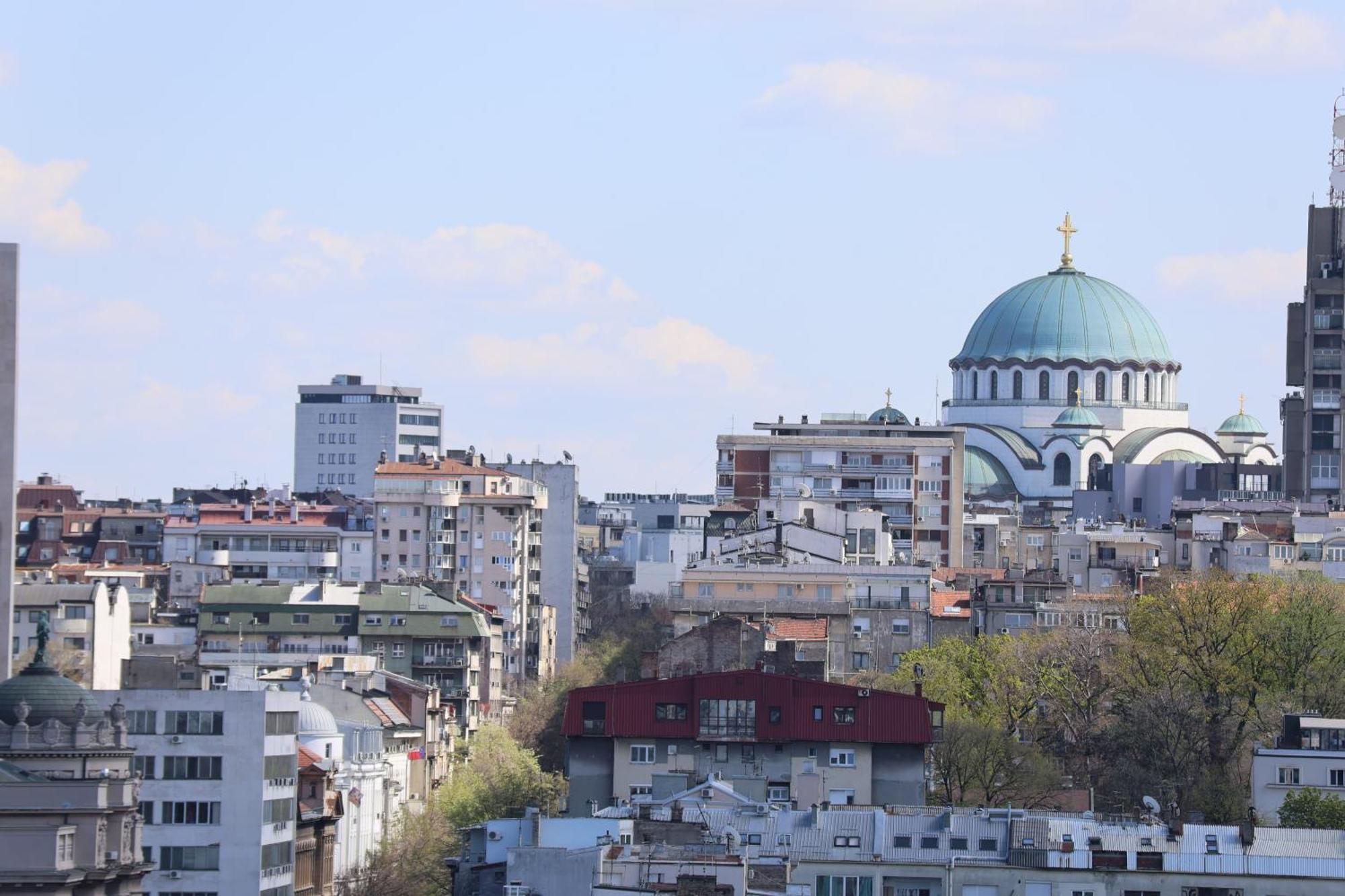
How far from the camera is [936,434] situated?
7367 inches

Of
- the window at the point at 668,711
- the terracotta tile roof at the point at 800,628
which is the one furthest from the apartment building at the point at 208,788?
the terracotta tile roof at the point at 800,628

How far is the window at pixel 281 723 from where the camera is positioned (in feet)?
261

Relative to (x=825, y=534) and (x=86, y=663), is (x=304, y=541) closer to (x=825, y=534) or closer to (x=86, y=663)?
(x=825, y=534)

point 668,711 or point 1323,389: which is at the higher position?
point 1323,389

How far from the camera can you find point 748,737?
296ft

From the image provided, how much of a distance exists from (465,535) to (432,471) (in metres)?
3.79

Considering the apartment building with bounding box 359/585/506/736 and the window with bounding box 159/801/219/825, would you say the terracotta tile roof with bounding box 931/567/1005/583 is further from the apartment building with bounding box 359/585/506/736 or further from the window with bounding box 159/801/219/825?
the window with bounding box 159/801/219/825

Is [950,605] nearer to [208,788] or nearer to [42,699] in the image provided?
[208,788]

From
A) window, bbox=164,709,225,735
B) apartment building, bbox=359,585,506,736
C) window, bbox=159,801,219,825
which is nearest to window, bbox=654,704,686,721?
window, bbox=164,709,225,735

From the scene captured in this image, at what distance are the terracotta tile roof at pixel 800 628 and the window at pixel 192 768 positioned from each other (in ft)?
147

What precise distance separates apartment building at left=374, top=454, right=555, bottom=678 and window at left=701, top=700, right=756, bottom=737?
254ft

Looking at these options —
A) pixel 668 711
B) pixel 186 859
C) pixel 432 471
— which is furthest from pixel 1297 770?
pixel 432 471

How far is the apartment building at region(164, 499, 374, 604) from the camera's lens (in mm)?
167000

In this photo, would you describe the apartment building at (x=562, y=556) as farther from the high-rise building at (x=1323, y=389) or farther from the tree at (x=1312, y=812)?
the tree at (x=1312, y=812)
